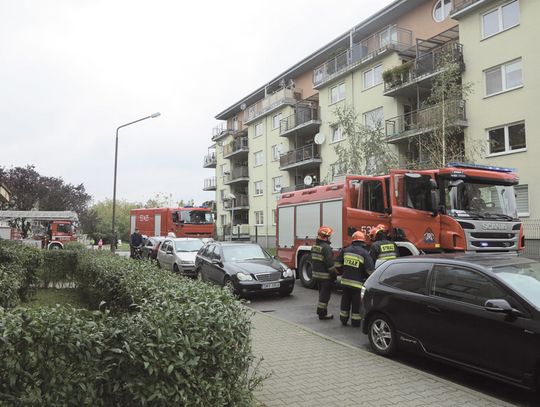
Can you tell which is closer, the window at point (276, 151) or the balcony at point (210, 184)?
the window at point (276, 151)

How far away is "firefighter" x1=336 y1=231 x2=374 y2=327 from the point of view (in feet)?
25.9

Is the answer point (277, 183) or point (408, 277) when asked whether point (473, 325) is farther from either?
point (277, 183)

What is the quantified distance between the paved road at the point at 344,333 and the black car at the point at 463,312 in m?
0.31

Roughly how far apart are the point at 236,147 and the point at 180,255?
31789mm

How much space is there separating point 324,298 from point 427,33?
21.6 m

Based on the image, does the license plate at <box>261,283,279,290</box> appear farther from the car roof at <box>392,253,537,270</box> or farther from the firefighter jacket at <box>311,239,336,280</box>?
the car roof at <box>392,253,537,270</box>

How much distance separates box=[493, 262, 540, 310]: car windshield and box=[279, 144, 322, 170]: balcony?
27723mm

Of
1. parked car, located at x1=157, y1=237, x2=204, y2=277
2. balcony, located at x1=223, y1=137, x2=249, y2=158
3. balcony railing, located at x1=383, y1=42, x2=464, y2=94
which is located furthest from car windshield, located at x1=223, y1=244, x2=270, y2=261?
balcony, located at x1=223, y1=137, x2=249, y2=158

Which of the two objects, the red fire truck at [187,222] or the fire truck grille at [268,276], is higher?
the red fire truck at [187,222]

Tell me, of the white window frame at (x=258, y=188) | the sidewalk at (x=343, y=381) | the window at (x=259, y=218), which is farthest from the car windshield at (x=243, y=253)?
the white window frame at (x=258, y=188)

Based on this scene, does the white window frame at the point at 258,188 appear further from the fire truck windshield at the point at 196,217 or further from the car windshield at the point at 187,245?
the car windshield at the point at 187,245

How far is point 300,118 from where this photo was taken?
114 feet

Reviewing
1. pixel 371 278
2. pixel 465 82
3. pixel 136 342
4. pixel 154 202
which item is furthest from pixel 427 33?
pixel 154 202

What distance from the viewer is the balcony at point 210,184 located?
55.4 meters
